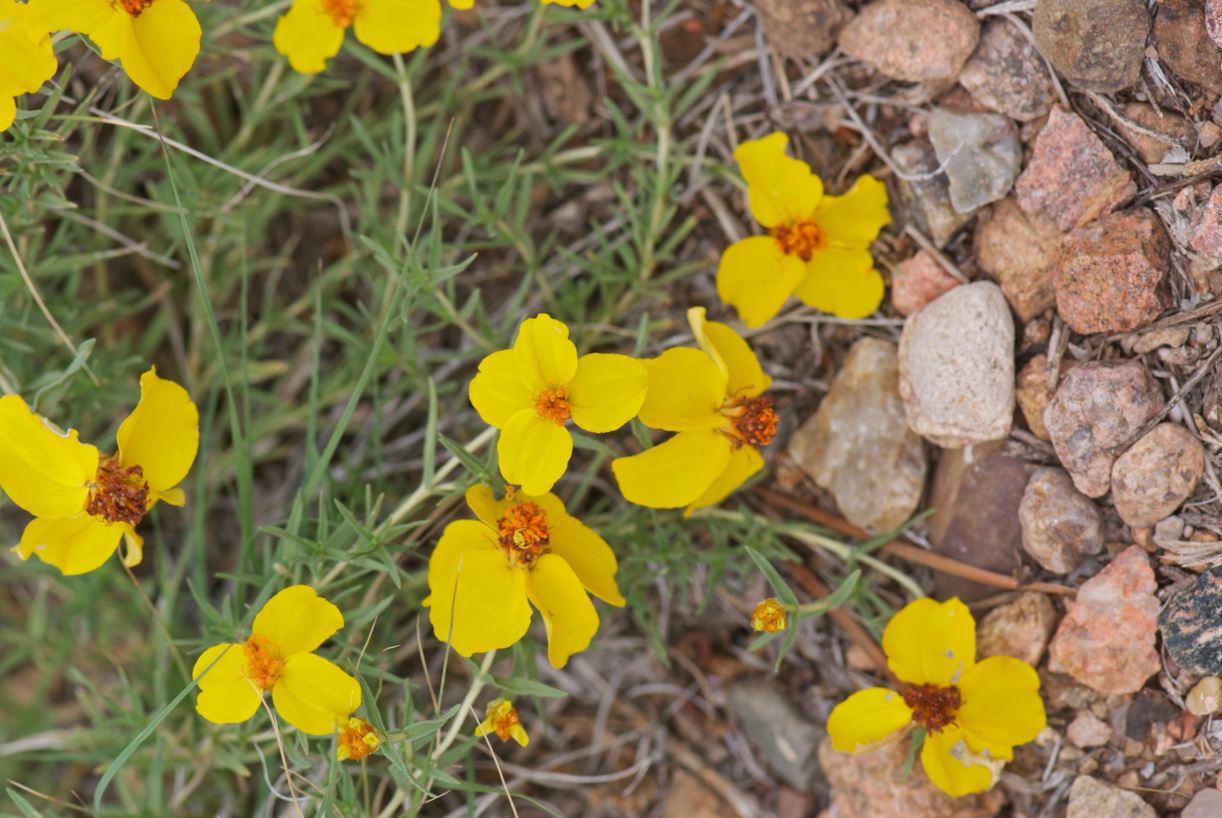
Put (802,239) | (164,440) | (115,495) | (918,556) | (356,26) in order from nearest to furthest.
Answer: (115,495) → (164,440) → (356,26) → (802,239) → (918,556)

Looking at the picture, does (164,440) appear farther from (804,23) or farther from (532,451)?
(804,23)

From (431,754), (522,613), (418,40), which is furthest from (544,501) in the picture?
(418,40)

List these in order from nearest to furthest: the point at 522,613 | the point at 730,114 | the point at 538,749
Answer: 1. the point at 522,613
2. the point at 730,114
3. the point at 538,749

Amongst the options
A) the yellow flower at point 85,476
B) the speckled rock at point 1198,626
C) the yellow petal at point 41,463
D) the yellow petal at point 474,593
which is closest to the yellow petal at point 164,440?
the yellow flower at point 85,476

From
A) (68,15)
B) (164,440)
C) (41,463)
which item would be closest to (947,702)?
(164,440)

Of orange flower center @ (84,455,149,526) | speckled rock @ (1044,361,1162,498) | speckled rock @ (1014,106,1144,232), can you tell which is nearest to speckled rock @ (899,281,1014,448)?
speckled rock @ (1044,361,1162,498)

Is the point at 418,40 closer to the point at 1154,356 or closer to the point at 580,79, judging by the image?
the point at 580,79

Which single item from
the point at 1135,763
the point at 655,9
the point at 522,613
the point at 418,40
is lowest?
the point at 1135,763
